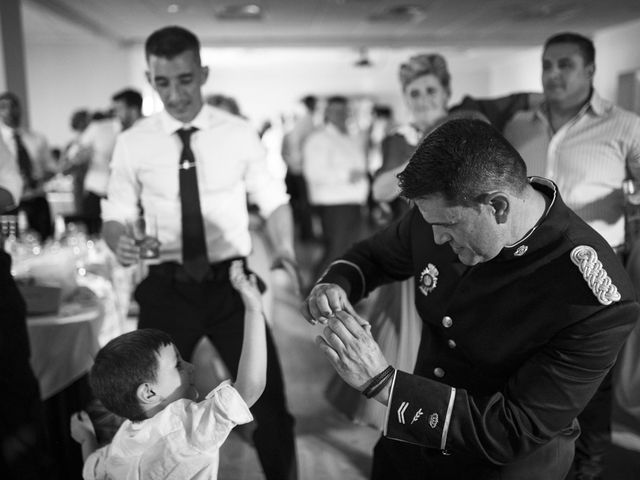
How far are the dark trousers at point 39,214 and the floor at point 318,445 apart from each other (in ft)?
10.2

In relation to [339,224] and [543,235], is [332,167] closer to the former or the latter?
[339,224]

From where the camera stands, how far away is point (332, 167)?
5.80 m

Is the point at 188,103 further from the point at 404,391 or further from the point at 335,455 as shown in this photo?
the point at 335,455

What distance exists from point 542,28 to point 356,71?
6735mm

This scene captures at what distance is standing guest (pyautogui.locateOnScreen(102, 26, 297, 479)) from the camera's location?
211cm

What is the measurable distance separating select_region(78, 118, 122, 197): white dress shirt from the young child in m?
4.46

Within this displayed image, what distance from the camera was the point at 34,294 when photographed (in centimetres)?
238

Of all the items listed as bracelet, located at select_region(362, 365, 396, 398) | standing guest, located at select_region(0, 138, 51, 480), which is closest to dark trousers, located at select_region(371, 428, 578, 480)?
bracelet, located at select_region(362, 365, 396, 398)

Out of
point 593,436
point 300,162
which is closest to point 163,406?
point 593,436

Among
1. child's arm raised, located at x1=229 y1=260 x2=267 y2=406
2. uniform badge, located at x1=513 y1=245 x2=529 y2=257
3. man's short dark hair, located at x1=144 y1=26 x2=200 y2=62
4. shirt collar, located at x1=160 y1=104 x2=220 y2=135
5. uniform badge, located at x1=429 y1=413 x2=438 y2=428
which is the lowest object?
uniform badge, located at x1=429 y1=413 x2=438 y2=428

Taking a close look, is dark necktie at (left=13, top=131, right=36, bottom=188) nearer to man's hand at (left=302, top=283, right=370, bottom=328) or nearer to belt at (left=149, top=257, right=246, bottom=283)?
belt at (left=149, top=257, right=246, bottom=283)

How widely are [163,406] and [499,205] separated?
2.81 feet

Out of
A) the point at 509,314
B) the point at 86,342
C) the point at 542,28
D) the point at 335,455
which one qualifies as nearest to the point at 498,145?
the point at 509,314

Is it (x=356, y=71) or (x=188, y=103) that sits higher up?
(x=356, y=71)
